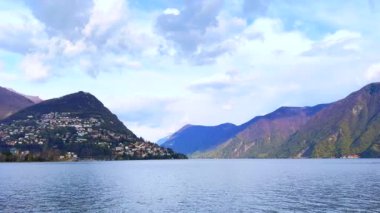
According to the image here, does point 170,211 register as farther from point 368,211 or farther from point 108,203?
point 368,211

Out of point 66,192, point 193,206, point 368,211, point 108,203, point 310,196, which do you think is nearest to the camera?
point 368,211

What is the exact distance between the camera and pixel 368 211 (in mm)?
74125

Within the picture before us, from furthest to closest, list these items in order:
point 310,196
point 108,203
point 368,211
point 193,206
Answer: point 310,196 → point 108,203 → point 193,206 → point 368,211

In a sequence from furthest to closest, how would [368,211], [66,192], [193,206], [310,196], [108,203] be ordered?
[66,192]
[310,196]
[108,203]
[193,206]
[368,211]

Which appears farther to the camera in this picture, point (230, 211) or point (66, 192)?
point (66, 192)

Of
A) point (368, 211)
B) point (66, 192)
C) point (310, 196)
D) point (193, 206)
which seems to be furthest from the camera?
point (66, 192)

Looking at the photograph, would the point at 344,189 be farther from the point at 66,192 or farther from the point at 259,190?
the point at 66,192

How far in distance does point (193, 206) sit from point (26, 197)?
41.2 m

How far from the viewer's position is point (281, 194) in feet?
334

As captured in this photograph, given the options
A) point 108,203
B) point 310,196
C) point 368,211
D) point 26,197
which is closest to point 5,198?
point 26,197

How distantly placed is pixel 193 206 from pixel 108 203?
18.0 metres

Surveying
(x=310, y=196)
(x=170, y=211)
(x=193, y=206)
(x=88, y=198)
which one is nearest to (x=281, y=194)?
(x=310, y=196)

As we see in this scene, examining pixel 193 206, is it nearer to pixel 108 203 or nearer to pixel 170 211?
pixel 170 211

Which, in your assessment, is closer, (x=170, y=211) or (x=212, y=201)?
(x=170, y=211)
